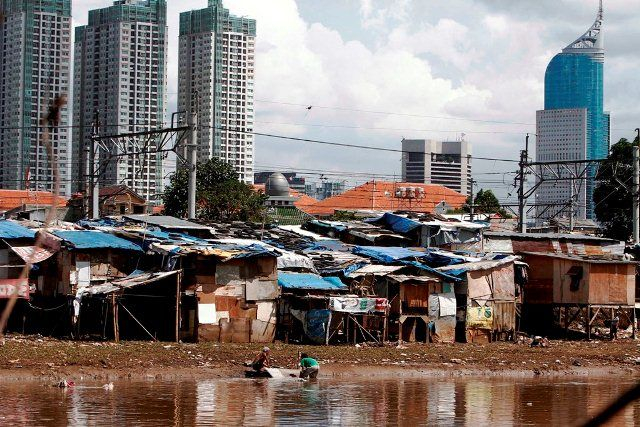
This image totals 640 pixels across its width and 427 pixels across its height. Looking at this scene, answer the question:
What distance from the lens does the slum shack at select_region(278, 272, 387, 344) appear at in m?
31.1

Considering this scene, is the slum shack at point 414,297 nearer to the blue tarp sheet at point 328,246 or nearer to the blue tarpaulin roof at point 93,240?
the blue tarp sheet at point 328,246

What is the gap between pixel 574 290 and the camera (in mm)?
36844

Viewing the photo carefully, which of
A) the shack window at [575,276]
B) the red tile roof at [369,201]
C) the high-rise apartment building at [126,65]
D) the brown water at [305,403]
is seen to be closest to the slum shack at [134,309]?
the brown water at [305,403]

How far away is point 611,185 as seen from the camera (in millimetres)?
55062

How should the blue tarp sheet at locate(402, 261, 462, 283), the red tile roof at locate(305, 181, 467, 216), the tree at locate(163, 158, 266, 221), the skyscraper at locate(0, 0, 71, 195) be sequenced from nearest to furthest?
1. the blue tarp sheet at locate(402, 261, 462, 283)
2. the tree at locate(163, 158, 266, 221)
3. the skyscraper at locate(0, 0, 71, 195)
4. the red tile roof at locate(305, 181, 467, 216)

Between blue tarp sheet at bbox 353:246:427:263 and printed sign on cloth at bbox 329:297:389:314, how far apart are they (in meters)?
3.44

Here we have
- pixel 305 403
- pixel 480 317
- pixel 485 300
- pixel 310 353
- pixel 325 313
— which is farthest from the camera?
pixel 485 300

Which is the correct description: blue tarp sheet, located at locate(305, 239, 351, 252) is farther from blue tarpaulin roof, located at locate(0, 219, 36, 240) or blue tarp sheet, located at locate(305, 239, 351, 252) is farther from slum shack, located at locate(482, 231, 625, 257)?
blue tarpaulin roof, located at locate(0, 219, 36, 240)

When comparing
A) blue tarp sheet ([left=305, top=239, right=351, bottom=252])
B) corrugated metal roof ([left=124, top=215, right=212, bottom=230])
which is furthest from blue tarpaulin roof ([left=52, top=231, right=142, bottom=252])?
blue tarp sheet ([left=305, top=239, right=351, bottom=252])

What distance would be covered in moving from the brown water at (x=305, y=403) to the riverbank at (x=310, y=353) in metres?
0.79

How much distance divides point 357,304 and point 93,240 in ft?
25.7

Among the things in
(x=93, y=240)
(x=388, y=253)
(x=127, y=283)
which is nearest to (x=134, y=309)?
(x=127, y=283)

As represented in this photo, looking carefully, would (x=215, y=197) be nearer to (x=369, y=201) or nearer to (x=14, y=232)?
(x=14, y=232)

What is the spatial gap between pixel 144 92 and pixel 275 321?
77.5 meters
